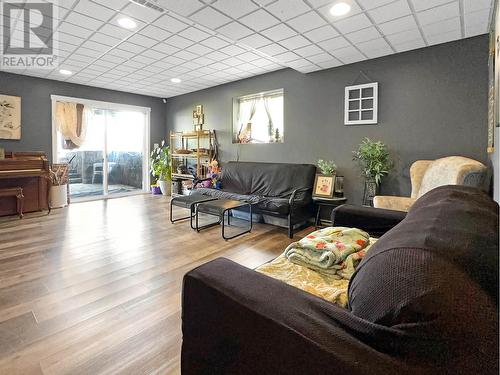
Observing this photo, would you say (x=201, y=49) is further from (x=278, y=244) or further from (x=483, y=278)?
(x=483, y=278)

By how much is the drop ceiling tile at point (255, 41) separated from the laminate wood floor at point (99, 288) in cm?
245

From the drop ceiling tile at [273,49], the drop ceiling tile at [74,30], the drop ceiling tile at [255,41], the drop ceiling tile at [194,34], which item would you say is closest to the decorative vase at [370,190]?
the drop ceiling tile at [273,49]

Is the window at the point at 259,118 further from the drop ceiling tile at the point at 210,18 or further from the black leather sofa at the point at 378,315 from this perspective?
the black leather sofa at the point at 378,315

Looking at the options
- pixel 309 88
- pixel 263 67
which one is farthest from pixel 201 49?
pixel 309 88

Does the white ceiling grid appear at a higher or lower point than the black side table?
higher

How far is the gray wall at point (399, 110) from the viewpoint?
3074 millimetres

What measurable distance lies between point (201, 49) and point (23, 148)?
3999 mm

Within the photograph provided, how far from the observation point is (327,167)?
4074 millimetres

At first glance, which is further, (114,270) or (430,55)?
(430,55)

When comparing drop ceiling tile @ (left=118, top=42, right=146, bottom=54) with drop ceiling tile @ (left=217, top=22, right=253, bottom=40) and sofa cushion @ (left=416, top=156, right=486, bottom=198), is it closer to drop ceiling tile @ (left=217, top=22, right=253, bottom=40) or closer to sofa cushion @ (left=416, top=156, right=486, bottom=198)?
drop ceiling tile @ (left=217, top=22, right=253, bottom=40)

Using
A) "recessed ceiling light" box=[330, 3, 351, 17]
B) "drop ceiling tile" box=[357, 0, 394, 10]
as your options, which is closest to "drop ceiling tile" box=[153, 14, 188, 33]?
"recessed ceiling light" box=[330, 3, 351, 17]

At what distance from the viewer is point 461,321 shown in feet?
1.88

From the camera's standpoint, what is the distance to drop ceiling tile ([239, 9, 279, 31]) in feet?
8.59

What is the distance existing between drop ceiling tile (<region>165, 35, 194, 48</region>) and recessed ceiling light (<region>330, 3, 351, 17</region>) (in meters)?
1.82
